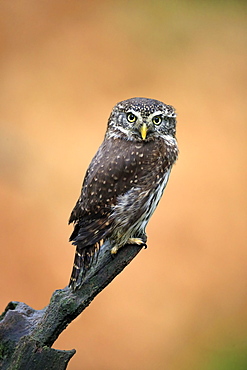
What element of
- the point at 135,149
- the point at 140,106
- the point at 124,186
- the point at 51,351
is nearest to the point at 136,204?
the point at 124,186

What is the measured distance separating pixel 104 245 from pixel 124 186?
23 centimetres

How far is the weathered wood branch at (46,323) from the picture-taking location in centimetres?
143

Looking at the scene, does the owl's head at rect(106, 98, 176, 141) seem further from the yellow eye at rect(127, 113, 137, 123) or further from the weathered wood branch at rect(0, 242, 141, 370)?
the weathered wood branch at rect(0, 242, 141, 370)

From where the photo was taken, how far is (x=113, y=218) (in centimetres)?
176

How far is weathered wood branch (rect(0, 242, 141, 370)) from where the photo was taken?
4.69 ft

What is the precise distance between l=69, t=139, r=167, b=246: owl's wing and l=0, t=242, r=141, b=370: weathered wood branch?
0.13 metres

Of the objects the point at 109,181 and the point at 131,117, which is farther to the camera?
the point at 131,117

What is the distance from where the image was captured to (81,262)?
163 centimetres

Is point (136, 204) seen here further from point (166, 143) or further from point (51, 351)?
point (51, 351)

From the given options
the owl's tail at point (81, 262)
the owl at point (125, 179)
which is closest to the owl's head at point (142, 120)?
the owl at point (125, 179)

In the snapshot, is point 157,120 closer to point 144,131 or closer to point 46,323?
point 144,131

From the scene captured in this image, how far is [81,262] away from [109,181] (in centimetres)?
31

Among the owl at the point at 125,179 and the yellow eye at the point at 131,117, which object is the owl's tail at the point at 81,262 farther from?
the yellow eye at the point at 131,117

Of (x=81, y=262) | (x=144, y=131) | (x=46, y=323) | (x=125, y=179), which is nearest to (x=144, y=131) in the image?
(x=144, y=131)
